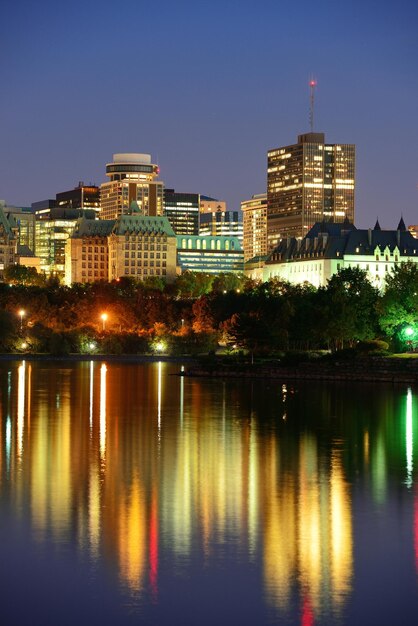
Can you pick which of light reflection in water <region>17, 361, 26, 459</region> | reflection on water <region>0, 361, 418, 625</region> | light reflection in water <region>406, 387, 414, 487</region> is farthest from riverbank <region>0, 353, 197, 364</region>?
light reflection in water <region>406, 387, 414, 487</region>

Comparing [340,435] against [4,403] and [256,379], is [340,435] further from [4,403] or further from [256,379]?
[256,379]

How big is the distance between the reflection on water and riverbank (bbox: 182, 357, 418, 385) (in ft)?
70.2

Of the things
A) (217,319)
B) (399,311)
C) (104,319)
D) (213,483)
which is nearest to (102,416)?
(213,483)

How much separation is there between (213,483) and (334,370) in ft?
189

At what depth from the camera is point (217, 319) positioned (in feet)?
500

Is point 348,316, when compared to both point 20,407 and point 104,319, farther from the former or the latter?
point 20,407

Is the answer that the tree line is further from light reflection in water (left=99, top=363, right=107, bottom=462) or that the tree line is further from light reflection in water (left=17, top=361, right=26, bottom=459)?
light reflection in water (left=17, top=361, right=26, bottom=459)

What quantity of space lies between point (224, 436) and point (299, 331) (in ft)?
231

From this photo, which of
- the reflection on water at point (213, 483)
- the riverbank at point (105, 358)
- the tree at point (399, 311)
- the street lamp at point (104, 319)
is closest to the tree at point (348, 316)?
the tree at point (399, 311)

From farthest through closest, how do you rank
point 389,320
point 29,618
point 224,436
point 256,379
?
1. point 389,320
2. point 256,379
3. point 224,436
4. point 29,618

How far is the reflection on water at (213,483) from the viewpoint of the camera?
2584 centimetres

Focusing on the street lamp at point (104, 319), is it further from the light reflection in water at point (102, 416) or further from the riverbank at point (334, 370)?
the riverbank at point (334, 370)

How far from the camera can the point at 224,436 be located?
49594mm

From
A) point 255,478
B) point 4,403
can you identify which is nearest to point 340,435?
point 255,478
